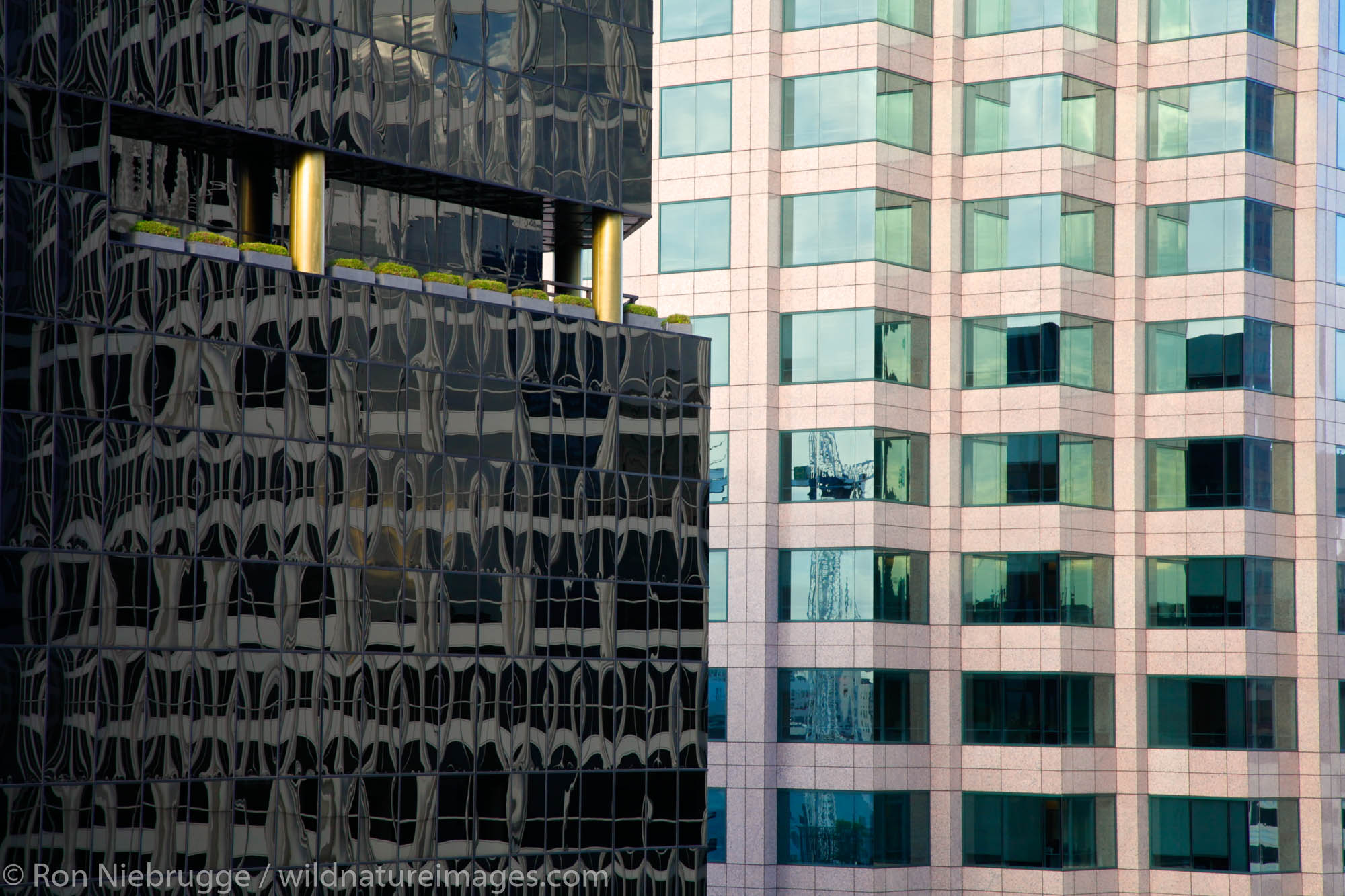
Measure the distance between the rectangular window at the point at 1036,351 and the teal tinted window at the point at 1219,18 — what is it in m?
10.6

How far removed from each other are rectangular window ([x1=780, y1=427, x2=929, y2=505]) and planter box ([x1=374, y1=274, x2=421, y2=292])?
25.4m

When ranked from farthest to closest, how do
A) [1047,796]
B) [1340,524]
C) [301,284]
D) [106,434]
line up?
[1340,524], [1047,796], [301,284], [106,434]

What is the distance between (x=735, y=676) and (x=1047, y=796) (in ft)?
36.3

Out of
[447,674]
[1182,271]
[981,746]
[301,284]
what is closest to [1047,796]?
[981,746]

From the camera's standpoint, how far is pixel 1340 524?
206 ft

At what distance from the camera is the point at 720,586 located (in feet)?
196

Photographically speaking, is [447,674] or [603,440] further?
[603,440]

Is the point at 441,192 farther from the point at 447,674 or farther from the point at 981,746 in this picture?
the point at 981,746

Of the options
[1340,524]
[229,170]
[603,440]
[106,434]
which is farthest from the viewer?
[1340,524]

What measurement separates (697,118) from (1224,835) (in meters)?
30.0

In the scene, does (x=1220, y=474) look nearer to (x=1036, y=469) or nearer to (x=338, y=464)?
(x=1036, y=469)

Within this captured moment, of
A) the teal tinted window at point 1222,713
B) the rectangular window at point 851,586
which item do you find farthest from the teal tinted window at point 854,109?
the teal tinted window at point 1222,713

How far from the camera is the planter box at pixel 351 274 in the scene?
35.7 meters

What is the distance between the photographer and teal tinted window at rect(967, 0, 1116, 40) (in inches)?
2397
